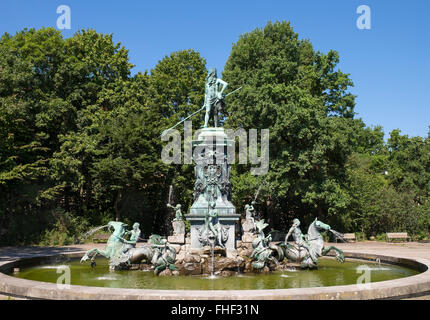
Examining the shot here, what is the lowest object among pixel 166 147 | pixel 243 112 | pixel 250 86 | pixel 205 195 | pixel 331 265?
pixel 331 265

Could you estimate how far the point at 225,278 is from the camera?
11.7 metres

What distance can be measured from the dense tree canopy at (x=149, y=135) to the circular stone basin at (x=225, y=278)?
40.2 feet

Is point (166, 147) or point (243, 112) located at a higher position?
point (243, 112)

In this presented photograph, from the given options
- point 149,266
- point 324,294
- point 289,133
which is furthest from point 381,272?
point 289,133

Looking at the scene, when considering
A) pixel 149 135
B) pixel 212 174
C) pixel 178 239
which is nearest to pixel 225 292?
pixel 212 174

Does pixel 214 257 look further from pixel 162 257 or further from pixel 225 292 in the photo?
pixel 225 292

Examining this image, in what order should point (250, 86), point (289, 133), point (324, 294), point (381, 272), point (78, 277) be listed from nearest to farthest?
point (324, 294) < point (78, 277) < point (381, 272) < point (289, 133) < point (250, 86)

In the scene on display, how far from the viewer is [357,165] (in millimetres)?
38125

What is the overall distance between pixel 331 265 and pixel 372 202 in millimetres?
18753

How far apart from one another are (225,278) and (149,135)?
18786 millimetres

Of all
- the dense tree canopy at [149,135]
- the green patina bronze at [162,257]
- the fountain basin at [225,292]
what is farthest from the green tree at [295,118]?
the fountain basin at [225,292]

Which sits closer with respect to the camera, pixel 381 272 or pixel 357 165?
pixel 381 272

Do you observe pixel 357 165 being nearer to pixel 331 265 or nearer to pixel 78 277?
pixel 331 265

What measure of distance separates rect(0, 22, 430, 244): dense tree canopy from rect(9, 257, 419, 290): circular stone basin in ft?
40.2
